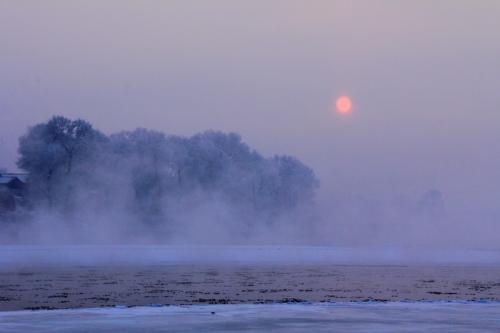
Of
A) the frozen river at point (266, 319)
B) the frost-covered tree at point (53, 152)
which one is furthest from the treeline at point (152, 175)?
the frozen river at point (266, 319)

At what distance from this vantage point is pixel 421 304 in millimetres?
Result: 22891

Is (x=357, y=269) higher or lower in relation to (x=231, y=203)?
lower

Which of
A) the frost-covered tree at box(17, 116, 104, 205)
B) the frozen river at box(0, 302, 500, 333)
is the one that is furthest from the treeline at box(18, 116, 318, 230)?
the frozen river at box(0, 302, 500, 333)

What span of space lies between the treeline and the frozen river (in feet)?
199

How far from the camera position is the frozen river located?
17.1m

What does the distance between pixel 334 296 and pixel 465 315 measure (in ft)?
23.3

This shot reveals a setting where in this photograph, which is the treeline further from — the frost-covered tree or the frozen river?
the frozen river

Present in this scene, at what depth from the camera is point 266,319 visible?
1870cm

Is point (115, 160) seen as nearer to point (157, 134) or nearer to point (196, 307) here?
point (157, 134)

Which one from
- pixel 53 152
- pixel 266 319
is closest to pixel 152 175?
pixel 53 152

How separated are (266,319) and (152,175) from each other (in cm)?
7045

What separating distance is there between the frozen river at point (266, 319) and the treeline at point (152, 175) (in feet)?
199

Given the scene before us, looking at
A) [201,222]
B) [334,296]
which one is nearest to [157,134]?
[201,222]

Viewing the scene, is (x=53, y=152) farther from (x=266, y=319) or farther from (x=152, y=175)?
(x=266, y=319)
